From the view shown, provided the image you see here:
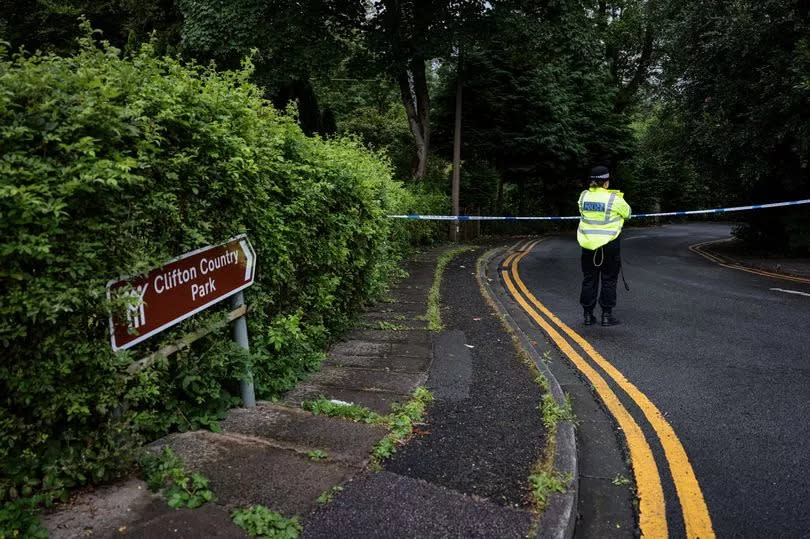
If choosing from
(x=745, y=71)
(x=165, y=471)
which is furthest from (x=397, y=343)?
(x=745, y=71)

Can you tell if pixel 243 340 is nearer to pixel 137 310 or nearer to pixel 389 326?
pixel 137 310

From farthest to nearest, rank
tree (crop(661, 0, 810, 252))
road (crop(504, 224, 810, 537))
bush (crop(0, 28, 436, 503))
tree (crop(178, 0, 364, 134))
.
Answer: tree (crop(178, 0, 364, 134)) → tree (crop(661, 0, 810, 252)) → road (crop(504, 224, 810, 537)) → bush (crop(0, 28, 436, 503))

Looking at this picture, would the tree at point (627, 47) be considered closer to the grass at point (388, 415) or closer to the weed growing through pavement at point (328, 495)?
the grass at point (388, 415)

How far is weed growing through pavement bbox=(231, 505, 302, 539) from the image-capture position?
2609mm

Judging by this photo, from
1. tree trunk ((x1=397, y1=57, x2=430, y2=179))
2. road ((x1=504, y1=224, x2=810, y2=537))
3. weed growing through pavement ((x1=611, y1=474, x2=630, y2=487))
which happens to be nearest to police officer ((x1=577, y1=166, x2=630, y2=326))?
road ((x1=504, y1=224, x2=810, y2=537))

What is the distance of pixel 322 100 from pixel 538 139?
12.0 meters

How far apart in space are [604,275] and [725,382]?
2.43 metres

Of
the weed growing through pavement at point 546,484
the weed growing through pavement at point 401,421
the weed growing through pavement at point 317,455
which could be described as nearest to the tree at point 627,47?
the weed growing through pavement at point 401,421

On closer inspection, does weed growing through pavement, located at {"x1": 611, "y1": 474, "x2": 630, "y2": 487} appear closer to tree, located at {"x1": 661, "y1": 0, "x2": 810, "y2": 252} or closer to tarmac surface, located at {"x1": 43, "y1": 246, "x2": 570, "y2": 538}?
tarmac surface, located at {"x1": 43, "y1": 246, "x2": 570, "y2": 538}

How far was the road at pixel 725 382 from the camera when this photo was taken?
3207mm

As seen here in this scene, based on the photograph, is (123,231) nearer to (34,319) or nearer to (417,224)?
(34,319)

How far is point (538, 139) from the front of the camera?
24.3 meters

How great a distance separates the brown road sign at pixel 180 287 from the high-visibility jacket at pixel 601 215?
4.56 meters

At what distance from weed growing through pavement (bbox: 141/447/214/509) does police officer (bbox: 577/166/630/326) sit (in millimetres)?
5383
